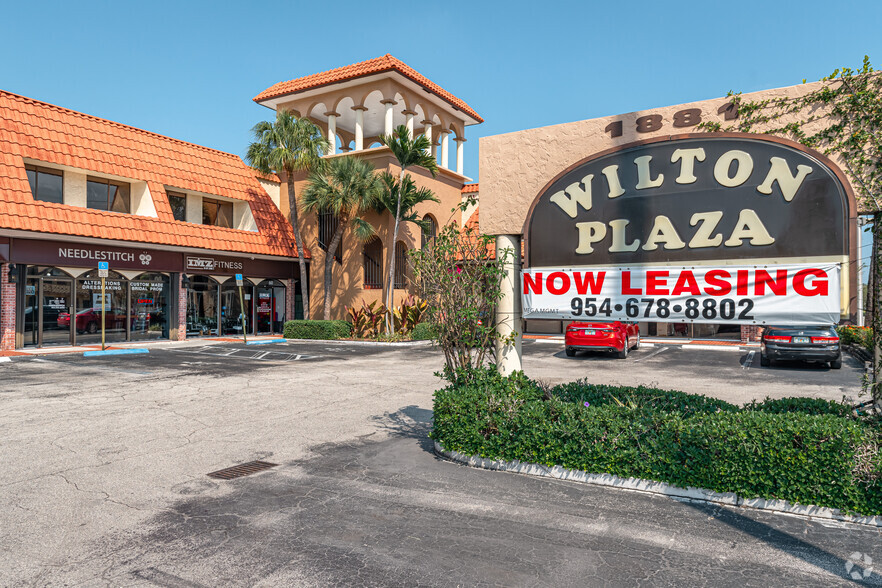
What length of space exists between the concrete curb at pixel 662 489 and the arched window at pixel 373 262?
21.9 m

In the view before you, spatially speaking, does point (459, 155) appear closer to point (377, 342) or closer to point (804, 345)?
point (377, 342)

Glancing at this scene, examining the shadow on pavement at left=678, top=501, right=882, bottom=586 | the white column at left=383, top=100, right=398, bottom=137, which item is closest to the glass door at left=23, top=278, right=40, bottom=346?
the white column at left=383, top=100, right=398, bottom=137

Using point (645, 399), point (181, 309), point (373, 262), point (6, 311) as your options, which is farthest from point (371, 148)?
point (645, 399)

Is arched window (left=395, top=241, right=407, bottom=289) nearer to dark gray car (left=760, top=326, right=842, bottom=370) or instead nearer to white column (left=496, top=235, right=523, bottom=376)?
dark gray car (left=760, top=326, right=842, bottom=370)

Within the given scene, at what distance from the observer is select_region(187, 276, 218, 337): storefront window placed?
2630 cm

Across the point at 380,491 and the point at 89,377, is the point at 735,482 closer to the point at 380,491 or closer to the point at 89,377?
the point at 380,491

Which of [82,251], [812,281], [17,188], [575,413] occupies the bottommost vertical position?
[575,413]

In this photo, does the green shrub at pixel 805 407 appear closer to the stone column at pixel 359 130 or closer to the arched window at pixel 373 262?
the arched window at pixel 373 262

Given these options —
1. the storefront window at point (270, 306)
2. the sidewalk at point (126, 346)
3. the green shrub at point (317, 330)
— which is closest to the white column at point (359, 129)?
the storefront window at point (270, 306)

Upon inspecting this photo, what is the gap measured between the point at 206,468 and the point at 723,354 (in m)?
18.4

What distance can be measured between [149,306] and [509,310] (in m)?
21.6

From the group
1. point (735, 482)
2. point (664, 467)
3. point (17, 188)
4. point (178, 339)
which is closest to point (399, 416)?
point (664, 467)

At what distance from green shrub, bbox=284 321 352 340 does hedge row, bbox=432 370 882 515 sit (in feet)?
64.2

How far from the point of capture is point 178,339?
25297 mm
